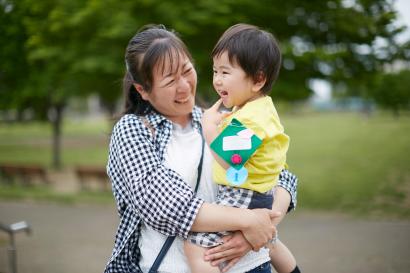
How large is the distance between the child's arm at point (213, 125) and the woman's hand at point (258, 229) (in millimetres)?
219

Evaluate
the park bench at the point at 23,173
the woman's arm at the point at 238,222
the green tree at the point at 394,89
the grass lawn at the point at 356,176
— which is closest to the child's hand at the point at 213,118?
the woman's arm at the point at 238,222

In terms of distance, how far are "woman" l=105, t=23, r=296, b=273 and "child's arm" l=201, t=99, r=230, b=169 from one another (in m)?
0.14

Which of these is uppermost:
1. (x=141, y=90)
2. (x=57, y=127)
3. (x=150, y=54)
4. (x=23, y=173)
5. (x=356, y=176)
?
(x=150, y=54)

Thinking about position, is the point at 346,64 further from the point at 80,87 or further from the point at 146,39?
the point at 146,39

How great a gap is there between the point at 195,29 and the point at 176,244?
19.5 feet

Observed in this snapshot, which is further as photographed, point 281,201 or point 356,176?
point 356,176

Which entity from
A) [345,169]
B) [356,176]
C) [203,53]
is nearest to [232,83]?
[203,53]

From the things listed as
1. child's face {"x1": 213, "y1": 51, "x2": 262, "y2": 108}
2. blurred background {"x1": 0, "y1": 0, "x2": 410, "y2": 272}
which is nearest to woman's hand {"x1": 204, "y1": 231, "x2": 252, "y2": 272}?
child's face {"x1": 213, "y1": 51, "x2": 262, "y2": 108}

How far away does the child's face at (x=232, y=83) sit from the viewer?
189 centimetres

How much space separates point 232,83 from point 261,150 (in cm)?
30

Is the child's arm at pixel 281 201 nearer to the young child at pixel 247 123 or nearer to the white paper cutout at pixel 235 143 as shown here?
the young child at pixel 247 123

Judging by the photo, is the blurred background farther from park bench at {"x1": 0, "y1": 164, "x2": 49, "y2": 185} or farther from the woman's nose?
the woman's nose

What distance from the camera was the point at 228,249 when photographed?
1783mm

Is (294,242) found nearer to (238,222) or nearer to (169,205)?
(238,222)
